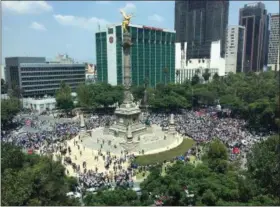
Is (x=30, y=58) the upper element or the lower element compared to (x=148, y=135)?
upper

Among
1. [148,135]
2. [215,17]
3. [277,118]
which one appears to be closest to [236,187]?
→ [148,135]

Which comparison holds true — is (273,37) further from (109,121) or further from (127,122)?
(127,122)

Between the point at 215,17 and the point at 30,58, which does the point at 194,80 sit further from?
the point at 215,17

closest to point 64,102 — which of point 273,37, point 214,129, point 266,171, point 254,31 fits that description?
point 214,129

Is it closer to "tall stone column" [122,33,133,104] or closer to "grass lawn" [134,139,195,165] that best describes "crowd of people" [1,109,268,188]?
"grass lawn" [134,139,195,165]

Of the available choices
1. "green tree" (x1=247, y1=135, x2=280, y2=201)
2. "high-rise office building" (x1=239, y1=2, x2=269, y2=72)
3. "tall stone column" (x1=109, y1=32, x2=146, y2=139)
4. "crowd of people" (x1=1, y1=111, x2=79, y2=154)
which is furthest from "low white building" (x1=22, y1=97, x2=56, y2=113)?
"high-rise office building" (x1=239, y1=2, x2=269, y2=72)

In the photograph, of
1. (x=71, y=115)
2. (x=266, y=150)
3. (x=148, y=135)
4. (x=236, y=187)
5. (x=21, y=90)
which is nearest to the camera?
(x=236, y=187)

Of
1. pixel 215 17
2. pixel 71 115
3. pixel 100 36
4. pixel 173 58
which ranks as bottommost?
pixel 71 115
